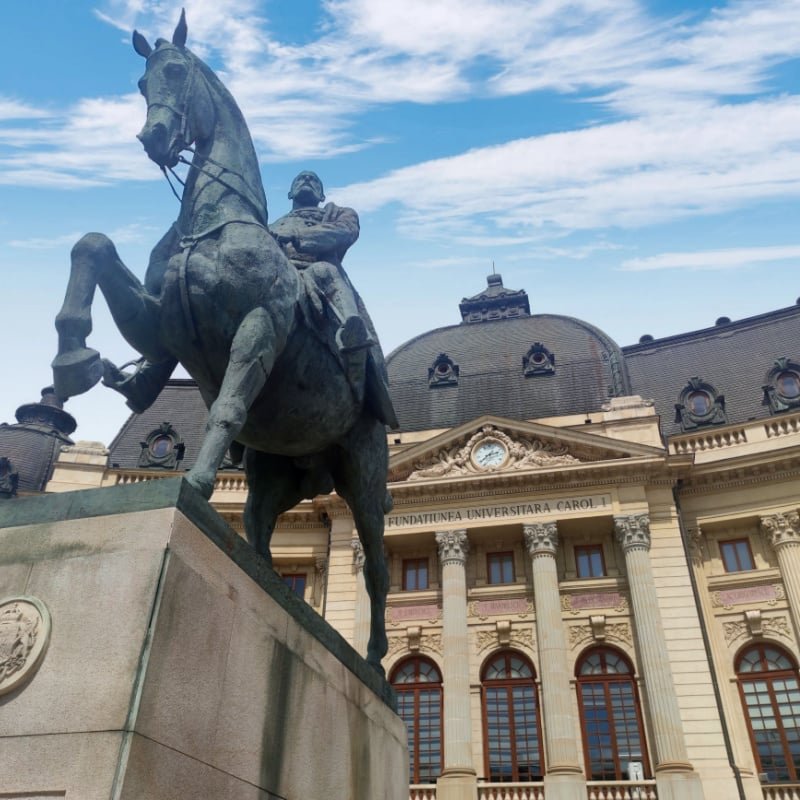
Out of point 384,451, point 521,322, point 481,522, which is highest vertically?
point 521,322

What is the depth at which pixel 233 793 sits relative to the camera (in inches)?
140

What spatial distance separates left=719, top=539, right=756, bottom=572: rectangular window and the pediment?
16.9 feet

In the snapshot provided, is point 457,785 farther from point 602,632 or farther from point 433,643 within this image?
point 602,632

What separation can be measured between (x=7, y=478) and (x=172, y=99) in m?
33.6

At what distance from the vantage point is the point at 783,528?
89.2 ft

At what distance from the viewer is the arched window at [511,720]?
25516 mm

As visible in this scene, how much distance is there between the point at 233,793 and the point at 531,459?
27.0 m

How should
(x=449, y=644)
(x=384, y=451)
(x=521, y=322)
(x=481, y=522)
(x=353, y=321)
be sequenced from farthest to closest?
(x=521, y=322)
(x=481, y=522)
(x=449, y=644)
(x=384, y=451)
(x=353, y=321)

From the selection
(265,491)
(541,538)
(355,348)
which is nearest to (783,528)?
(541,538)

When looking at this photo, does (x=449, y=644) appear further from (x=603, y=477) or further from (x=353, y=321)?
(x=353, y=321)

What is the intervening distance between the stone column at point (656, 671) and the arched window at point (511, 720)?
392 centimetres

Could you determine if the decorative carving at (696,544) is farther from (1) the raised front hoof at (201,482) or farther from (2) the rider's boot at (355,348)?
(1) the raised front hoof at (201,482)

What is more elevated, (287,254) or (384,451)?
(287,254)

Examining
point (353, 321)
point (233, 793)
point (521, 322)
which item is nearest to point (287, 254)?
point (353, 321)
